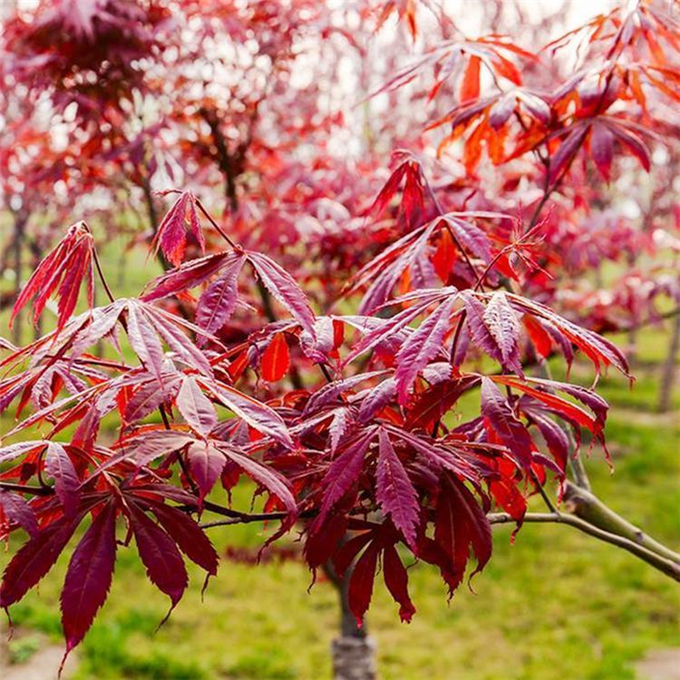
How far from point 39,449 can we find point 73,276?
0.23m

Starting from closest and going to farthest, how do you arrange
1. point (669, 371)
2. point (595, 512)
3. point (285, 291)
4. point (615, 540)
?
point (285, 291) < point (615, 540) < point (595, 512) < point (669, 371)

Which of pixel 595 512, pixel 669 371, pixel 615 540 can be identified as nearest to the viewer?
pixel 615 540

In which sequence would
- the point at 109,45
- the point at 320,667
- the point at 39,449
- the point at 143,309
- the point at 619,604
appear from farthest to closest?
the point at 619,604 < the point at 320,667 < the point at 109,45 < the point at 39,449 < the point at 143,309

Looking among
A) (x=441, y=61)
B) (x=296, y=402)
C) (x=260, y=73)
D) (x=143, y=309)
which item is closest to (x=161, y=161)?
(x=260, y=73)

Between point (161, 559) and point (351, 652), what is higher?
point (161, 559)

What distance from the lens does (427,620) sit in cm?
430

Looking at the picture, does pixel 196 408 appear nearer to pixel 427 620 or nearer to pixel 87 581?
pixel 87 581

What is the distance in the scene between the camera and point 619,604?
4.38 meters

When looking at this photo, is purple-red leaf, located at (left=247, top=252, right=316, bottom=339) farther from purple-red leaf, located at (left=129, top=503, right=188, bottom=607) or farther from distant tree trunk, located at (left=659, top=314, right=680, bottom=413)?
distant tree trunk, located at (left=659, top=314, right=680, bottom=413)

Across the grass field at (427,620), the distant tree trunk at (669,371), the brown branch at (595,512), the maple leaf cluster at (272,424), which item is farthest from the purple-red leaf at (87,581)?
the distant tree trunk at (669,371)

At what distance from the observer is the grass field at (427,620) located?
377 centimetres

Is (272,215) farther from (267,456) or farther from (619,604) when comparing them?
(619,604)

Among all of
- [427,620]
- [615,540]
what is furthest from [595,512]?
[427,620]

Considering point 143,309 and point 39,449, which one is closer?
point 143,309
